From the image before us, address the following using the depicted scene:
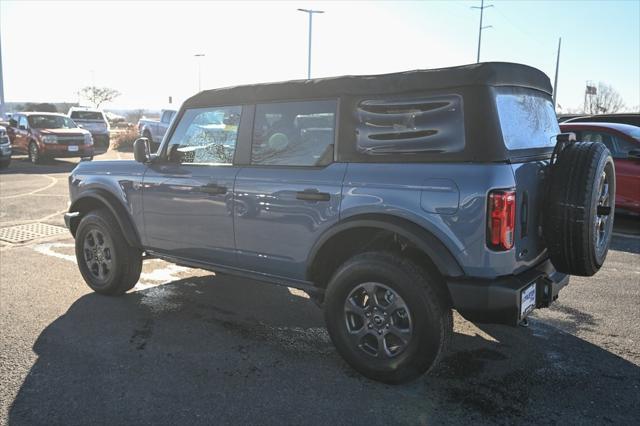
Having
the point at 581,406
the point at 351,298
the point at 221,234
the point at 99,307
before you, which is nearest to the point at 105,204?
the point at 99,307

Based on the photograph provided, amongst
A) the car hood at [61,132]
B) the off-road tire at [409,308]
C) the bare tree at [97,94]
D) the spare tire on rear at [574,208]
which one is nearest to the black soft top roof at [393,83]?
the spare tire on rear at [574,208]

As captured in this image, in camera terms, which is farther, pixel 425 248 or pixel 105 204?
pixel 105 204

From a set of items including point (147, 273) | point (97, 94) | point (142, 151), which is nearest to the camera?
point (142, 151)

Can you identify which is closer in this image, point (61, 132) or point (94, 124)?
point (61, 132)

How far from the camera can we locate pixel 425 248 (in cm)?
303

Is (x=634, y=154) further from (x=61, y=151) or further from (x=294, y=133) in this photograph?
(x=61, y=151)

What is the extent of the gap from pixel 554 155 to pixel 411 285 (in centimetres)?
127

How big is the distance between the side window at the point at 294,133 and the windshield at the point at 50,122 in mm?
17134

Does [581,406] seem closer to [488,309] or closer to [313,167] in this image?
[488,309]

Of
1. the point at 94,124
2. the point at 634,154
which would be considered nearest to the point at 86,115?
the point at 94,124

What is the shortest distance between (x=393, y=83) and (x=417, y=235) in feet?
3.19

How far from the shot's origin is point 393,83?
329 centimetres

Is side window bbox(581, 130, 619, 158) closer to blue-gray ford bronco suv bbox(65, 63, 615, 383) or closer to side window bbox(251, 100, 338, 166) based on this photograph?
blue-gray ford bronco suv bbox(65, 63, 615, 383)

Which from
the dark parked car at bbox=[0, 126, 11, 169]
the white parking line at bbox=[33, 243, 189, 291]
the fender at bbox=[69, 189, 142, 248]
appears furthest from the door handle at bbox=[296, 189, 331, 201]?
the dark parked car at bbox=[0, 126, 11, 169]
